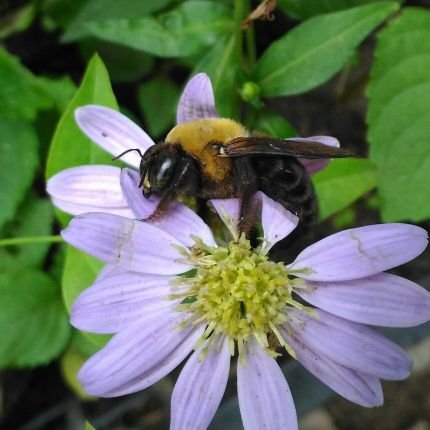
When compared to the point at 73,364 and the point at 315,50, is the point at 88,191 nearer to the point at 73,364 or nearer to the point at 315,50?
the point at 315,50

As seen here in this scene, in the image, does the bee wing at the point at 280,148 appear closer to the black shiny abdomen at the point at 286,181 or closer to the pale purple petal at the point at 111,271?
the black shiny abdomen at the point at 286,181

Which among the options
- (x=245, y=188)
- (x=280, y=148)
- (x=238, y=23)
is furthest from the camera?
(x=238, y=23)

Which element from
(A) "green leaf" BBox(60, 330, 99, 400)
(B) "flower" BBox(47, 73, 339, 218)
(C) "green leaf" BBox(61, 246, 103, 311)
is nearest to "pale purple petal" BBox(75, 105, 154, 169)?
(B) "flower" BBox(47, 73, 339, 218)

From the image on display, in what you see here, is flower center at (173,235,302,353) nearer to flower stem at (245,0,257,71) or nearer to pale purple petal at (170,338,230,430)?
pale purple petal at (170,338,230,430)

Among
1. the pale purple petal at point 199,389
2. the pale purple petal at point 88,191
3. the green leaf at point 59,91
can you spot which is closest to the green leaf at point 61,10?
the green leaf at point 59,91

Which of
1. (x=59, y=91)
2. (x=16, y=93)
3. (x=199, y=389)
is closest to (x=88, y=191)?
(x=199, y=389)

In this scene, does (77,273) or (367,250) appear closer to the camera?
(367,250)

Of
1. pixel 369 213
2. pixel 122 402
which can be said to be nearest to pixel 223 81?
pixel 369 213
